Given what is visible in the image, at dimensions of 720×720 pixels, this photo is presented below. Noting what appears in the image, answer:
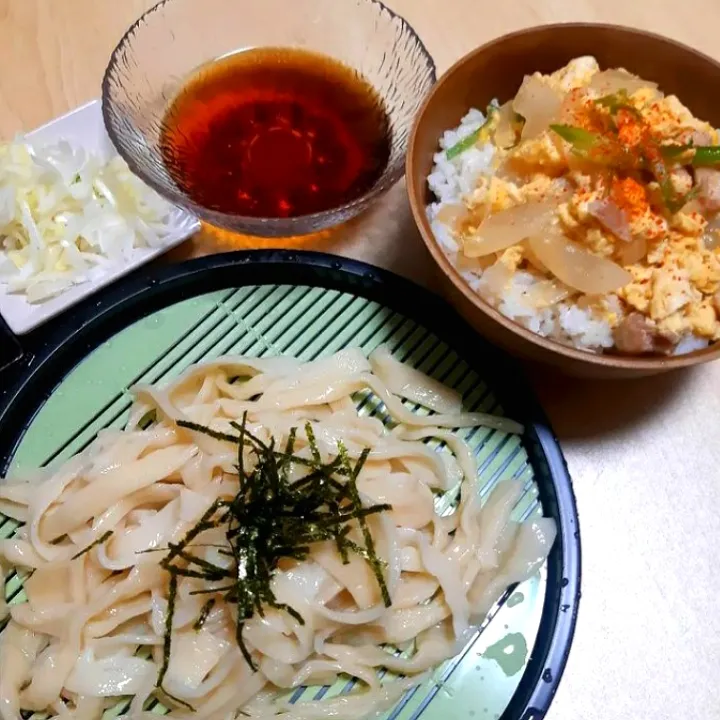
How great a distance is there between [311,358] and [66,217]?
2.06ft

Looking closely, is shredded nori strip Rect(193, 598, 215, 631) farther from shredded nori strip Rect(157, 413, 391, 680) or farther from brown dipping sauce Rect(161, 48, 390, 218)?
brown dipping sauce Rect(161, 48, 390, 218)

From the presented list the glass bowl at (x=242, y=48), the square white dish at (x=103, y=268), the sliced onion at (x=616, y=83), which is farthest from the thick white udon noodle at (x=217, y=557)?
the sliced onion at (x=616, y=83)

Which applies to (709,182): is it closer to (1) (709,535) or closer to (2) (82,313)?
(1) (709,535)

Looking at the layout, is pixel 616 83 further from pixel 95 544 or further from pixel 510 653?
pixel 95 544

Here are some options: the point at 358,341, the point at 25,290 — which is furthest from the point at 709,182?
the point at 25,290

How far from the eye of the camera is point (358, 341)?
1.75 metres

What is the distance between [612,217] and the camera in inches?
59.3

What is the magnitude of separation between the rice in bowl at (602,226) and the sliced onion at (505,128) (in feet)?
0.23

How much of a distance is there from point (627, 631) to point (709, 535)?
0.92 ft

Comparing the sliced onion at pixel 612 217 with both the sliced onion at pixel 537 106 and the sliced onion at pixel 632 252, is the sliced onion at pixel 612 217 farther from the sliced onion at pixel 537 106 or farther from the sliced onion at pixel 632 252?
the sliced onion at pixel 537 106

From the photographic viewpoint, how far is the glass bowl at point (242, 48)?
1695mm

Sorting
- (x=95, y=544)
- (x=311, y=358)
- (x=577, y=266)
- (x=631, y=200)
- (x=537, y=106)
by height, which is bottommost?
(x=95, y=544)

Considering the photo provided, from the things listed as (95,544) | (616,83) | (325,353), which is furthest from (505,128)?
(95,544)

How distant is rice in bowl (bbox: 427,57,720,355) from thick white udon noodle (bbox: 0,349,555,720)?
0.27 meters
